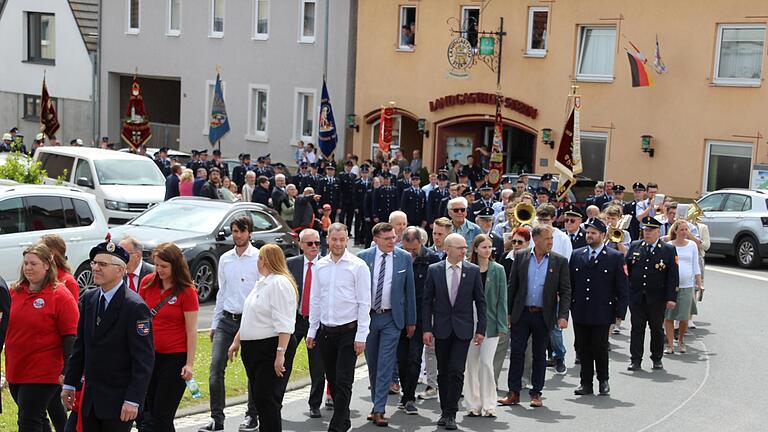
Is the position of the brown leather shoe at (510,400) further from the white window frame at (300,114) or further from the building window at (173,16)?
the building window at (173,16)

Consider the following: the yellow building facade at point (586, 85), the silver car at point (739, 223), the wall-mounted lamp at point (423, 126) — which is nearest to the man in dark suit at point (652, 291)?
the silver car at point (739, 223)

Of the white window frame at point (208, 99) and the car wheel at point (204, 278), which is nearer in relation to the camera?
the car wheel at point (204, 278)

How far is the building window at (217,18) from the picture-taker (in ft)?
135

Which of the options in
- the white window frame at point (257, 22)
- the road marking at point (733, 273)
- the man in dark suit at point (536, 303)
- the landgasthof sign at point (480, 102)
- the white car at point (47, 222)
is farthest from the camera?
the white window frame at point (257, 22)

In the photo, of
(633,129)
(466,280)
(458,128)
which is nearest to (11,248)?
(466,280)

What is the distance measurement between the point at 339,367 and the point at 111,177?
561 inches

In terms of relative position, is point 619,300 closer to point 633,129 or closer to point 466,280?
point 466,280

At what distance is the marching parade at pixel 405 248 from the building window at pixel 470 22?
64 mm

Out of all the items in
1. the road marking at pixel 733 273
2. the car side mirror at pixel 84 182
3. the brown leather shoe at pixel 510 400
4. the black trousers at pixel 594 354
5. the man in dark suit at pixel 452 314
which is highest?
the car side mirror at pixel 84 182

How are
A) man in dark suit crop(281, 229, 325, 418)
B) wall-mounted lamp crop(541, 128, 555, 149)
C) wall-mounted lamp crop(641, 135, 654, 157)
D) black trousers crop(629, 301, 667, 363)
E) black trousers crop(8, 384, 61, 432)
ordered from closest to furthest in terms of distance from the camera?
black trousers crop(8, 384, 61, 432) < man in dark suit crop(281, 229, 325, 418) < black trousers crop(629, 301, 667, 363) < wall-mounted lamp crop(641, 135, 654, 157) < wall-mounted lamp crop(541, 128, 555, 149)

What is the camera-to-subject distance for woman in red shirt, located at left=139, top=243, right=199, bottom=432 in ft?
27.2

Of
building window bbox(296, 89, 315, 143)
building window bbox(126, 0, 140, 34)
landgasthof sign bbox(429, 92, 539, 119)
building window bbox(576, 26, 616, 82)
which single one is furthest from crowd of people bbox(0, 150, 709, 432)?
building window bbox(126, 0, 140, 34)

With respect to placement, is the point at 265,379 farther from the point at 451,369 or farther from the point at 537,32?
the point at 537,32

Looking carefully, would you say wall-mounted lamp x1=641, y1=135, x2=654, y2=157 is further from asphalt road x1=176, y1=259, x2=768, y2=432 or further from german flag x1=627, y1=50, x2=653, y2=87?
asphalt road x1=176, y1=259, x2=768, y2=432
